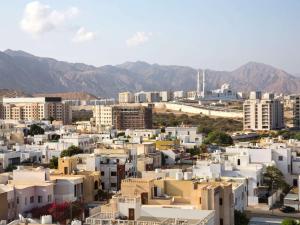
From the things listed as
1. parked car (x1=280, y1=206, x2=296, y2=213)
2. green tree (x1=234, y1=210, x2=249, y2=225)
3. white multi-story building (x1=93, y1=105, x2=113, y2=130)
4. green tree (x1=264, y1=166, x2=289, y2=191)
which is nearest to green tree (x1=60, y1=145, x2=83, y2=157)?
green tree (x1=264, y1=166, x2=289, y2=191)

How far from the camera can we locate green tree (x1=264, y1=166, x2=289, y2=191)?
80.3 feet

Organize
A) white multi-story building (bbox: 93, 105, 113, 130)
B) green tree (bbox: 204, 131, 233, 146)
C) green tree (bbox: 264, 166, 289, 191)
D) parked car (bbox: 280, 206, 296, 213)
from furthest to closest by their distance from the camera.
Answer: white multi-story building (bbox: 93, 105, 113, 130)
green tree (bbox: 204, 131, 233, 146)
green tree (bbox: 264, 166, 289, 191)
parked car (bbox: 280, 206, 296, 213)

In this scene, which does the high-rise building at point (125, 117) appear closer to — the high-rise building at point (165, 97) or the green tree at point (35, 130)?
the green tree at point (35, 130)

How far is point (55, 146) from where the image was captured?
120 feet

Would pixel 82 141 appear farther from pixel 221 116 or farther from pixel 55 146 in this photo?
pixel 221 116

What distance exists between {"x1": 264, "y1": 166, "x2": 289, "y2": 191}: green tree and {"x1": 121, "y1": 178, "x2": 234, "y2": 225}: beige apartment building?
25.7 ft

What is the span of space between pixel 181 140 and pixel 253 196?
19.9 meters

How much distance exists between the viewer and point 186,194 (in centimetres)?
1659

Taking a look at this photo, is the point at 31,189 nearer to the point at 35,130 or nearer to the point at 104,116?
the point at 35,130

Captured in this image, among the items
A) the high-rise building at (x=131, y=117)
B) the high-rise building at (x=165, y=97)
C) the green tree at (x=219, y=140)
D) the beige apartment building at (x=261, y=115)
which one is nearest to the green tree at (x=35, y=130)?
the green tree at (x=219, y=140)

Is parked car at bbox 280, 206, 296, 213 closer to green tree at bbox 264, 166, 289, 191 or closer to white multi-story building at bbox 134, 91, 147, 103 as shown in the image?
green tree at bbox 264, 166, 289, 191

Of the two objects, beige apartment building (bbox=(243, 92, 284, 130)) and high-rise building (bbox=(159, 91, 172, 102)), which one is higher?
high-rise building (bbox=(159, 91, 172, 102))

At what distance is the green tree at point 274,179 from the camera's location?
24.5m

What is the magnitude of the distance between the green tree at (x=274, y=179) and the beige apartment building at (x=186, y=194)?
308 inches
